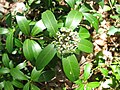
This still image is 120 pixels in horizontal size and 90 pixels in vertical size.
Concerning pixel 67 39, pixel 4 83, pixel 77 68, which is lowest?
pixel 4 83

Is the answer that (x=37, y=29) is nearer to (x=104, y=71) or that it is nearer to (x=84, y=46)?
(x=84, y=46)

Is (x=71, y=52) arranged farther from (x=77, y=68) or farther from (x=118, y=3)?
(x=118, y=3)

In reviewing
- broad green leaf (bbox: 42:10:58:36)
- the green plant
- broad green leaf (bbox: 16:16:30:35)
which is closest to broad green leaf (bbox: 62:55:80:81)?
the green plant

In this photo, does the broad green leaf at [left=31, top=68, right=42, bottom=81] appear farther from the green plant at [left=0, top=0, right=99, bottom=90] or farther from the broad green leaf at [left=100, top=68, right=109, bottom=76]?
the broad green leaf at [left=100, top=68, right=109, bottom=76]

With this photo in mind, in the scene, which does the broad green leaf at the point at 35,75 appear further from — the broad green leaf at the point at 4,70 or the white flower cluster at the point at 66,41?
the white flower cluster at the point at 66,41

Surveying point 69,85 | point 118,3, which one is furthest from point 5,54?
point 118,3

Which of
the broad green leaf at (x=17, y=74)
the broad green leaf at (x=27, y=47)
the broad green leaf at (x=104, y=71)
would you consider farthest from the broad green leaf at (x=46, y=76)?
the broad green leaf at (x=104, y=71)
